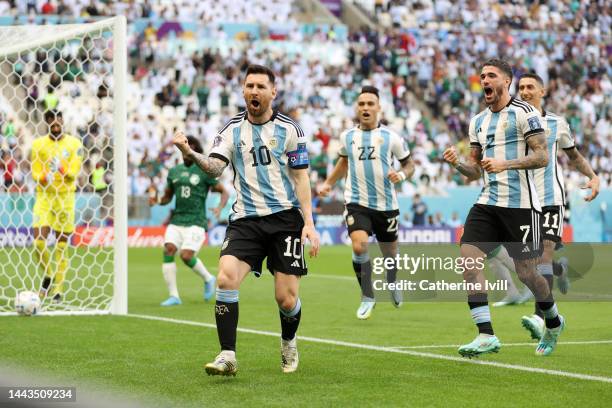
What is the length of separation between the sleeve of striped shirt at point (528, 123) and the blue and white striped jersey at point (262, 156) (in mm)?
1842

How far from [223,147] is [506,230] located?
245 centimetres

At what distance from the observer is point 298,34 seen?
128 feet

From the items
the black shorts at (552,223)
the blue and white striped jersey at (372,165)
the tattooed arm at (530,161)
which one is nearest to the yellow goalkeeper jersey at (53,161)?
the blue and white striped jersey at (372,165)

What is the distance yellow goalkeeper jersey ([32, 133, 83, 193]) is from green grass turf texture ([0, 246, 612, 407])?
186 centimetres

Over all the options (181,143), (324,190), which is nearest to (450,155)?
(181,143)

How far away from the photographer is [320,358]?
346 inches

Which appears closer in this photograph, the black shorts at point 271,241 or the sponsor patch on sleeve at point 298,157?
the black shorts at point 271,241

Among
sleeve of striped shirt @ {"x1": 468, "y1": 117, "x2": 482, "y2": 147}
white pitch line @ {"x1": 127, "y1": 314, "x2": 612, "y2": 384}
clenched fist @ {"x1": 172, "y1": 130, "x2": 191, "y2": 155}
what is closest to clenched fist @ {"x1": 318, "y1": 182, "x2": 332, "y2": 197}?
white pitch line @ {"x1": 127, "y1": 314, "x2": 612, "y2": 384}

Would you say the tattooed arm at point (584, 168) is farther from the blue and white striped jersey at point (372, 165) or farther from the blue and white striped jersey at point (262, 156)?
the blue and white striped jersey at point (262, 156)

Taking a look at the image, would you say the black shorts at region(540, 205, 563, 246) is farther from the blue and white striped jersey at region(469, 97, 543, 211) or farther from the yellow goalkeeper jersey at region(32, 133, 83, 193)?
the yellow goalkeeper jersey at region(32, 133, 83, 193)

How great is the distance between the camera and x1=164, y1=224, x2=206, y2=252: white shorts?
46.6ft

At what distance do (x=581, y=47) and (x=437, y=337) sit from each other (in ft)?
116

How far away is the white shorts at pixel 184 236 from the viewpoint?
14.2m

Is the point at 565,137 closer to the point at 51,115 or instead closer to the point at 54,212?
the point at 51,115
